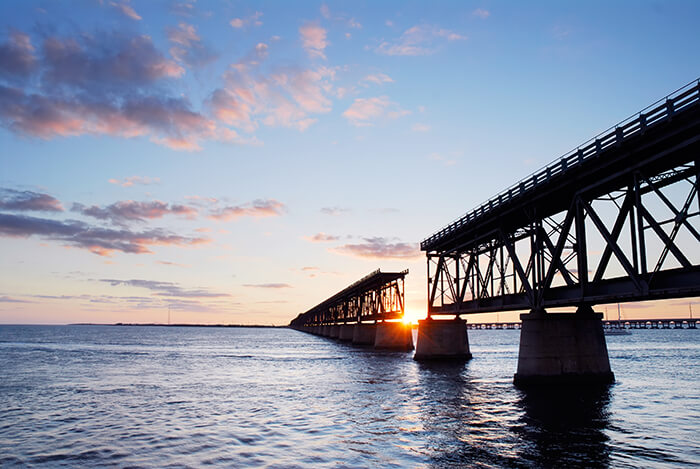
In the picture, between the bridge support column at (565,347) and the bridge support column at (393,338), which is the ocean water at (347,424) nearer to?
the bridge support column at (565,347)

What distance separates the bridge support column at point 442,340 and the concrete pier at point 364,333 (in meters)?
46.5

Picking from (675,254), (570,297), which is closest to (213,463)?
(675,254)

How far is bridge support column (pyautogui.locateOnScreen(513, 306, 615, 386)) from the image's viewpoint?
1242 inches

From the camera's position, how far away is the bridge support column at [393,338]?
279 ft

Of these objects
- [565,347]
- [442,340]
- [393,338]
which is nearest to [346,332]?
[393,338]

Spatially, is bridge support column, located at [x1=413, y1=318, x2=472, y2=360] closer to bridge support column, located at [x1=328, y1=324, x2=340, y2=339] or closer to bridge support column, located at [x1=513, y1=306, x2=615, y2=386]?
bridge support column, located at [x1=513, y1=306, x2=615, y2=386]

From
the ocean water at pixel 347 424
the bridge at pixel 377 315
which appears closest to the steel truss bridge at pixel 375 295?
the bridge at pixel 377 315

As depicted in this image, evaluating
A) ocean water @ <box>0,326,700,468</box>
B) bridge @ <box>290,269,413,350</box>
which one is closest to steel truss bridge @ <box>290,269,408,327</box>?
bridge @ <box>290,269,413,350</box>

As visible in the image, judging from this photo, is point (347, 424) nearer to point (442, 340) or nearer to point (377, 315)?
point (442, 340)

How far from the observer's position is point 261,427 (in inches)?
899

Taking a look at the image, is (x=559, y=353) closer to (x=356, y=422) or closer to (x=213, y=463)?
(x=356, y=422)

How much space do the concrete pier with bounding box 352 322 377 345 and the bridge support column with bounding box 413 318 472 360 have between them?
153 ft

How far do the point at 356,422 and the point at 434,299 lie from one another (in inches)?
1370

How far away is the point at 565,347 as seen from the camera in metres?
31.7
